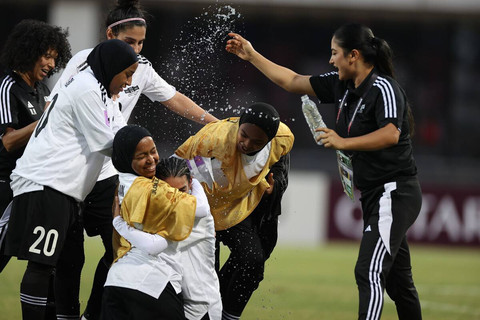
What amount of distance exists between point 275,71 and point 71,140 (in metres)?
1.85

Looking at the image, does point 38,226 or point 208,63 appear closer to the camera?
point 38,226

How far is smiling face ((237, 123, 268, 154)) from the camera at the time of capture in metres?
5.84

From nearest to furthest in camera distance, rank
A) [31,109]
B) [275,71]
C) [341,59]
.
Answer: [341,59], [31,109], [275,71]

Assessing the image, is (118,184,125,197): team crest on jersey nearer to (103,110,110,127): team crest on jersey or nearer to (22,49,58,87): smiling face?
(103,110,110,127): team crest on jersey

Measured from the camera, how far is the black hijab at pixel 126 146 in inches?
202

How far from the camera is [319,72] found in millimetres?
22234

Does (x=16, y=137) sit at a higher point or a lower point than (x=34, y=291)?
higher

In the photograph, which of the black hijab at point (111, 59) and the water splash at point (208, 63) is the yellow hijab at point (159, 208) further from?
the water splash at point (208, 63)

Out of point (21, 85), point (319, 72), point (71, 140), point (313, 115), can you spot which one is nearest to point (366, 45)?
point (313, 115)

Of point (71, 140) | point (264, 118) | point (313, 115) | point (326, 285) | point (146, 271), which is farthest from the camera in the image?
point (326, 285)

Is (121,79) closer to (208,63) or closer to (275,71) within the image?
(275,71)

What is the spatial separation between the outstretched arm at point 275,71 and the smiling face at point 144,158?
1.78 meters

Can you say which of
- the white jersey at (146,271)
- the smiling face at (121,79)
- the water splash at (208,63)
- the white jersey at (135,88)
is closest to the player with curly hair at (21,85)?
the white jersey at (135,88)

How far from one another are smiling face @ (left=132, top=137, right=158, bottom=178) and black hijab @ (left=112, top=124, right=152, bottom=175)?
25 mm
